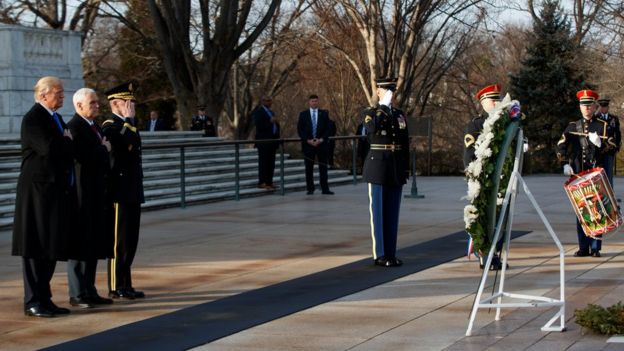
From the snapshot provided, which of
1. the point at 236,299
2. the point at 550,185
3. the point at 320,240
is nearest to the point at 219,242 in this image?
the point at 320,240

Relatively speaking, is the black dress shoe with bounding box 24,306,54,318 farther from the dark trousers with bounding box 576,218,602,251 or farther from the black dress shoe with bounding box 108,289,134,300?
the dark trousers with bounding box 576,218,602,251

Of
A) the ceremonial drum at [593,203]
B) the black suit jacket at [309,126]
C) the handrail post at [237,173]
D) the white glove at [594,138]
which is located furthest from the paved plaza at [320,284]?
the black suit jacket at [309,126]

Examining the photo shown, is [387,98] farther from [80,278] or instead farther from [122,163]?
[80,278]

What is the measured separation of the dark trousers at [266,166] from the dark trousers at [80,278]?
12.2 m

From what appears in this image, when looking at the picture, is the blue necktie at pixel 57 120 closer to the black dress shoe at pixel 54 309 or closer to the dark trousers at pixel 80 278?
the dark trousers at pixel 80 278

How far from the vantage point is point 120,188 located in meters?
9.40

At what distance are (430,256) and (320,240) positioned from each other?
2.06 metres

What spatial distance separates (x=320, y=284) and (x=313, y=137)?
36.0 ft

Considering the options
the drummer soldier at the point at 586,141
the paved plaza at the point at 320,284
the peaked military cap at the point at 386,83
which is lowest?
the paved plaza at the point at 320,284

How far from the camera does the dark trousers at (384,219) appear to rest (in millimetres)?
11281

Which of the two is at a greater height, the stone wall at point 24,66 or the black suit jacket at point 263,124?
the stone wall at point 24,66

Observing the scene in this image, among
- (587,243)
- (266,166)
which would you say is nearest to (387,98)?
(587,243)

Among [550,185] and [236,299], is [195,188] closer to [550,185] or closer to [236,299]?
[550,185]

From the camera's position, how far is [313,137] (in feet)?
69.2
